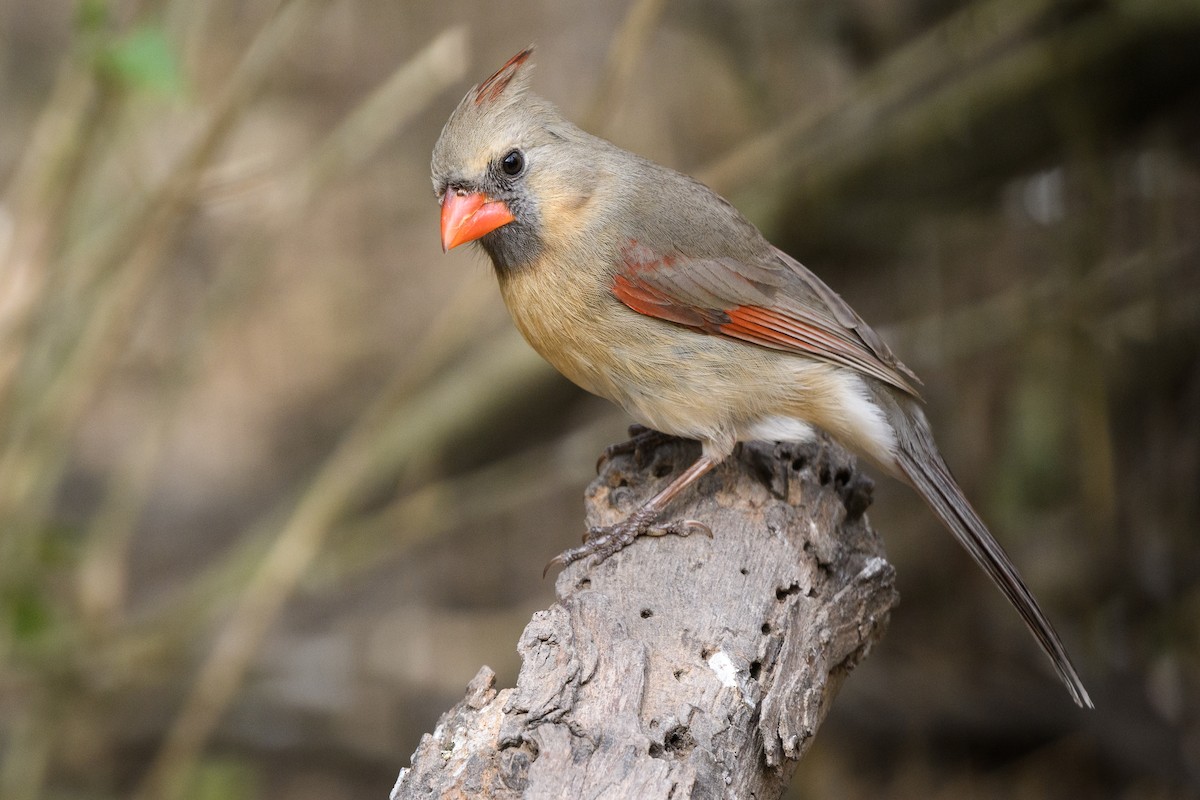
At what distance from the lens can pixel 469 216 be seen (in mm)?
3311

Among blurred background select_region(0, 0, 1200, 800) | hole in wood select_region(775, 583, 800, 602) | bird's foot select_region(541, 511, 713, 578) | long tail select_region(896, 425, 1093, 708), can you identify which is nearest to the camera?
hole in wood select_region(775, 583, 800, 602)

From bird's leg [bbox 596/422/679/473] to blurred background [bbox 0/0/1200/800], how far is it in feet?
2.18

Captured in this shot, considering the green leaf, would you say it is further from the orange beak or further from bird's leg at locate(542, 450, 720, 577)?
bird's leg at locate(542, 450, 720, 577)

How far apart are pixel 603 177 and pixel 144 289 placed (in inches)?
71.7

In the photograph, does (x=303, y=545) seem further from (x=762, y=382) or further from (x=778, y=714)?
(x=778, y=714)

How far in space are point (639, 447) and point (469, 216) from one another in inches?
32.6

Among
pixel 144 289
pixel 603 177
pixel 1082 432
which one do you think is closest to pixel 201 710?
pixel 144 289

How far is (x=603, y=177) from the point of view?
11.5 ft

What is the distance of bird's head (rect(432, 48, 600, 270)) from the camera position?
332 centimetres

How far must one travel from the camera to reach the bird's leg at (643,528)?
120 inches

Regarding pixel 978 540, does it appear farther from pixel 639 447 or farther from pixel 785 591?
pixel 639 447

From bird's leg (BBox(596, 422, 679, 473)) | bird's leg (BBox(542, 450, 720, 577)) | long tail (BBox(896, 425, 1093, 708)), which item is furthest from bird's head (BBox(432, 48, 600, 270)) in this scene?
long tail (BBox(896, 425, 1093, 708))

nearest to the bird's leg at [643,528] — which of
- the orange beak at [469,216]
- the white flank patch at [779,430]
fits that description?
the white flank patch at [779,430]

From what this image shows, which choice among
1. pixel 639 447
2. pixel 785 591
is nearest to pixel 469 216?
pixel 639 447
